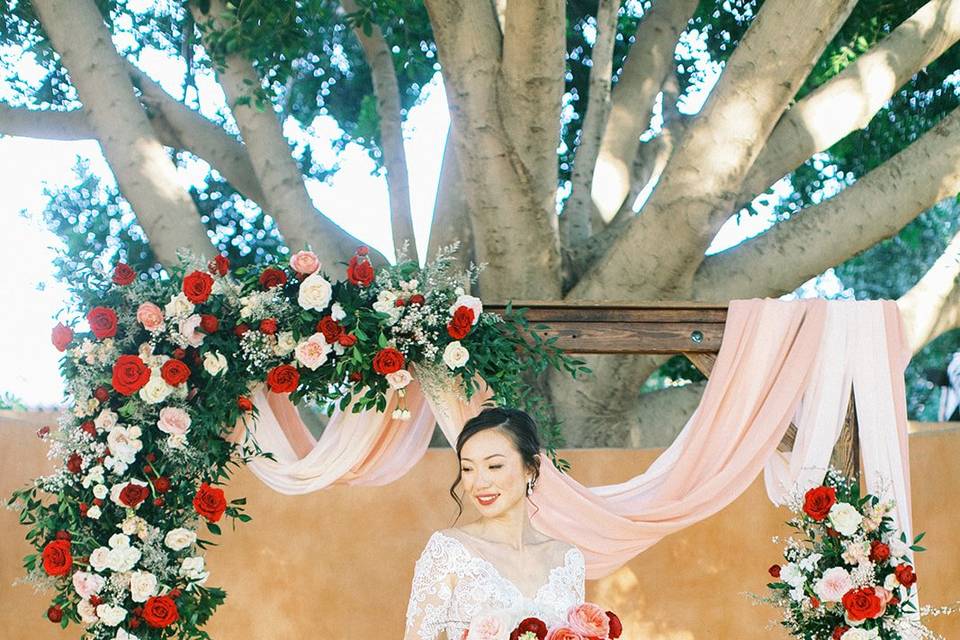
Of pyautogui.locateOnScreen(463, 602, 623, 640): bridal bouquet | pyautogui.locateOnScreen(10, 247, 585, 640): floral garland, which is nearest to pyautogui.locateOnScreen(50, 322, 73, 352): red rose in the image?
pyautogui.locateOnScreen(10, 247, 585, 640): floral garland

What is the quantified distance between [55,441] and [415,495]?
221cm

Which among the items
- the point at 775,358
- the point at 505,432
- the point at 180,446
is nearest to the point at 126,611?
the point at 180,446

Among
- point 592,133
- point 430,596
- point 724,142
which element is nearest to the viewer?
point 430,596

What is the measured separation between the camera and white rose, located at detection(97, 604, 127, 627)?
4.53 meters

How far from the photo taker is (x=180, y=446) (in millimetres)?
4719

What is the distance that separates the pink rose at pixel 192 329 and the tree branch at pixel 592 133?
2569mm

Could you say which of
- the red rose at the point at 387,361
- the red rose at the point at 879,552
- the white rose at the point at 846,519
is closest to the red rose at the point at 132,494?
the red rose at the point at 387,361

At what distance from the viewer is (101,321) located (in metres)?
4.68

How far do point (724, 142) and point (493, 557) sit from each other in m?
2.74

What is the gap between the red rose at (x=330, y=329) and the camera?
471cm

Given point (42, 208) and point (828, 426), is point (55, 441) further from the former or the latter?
point (42, 208)

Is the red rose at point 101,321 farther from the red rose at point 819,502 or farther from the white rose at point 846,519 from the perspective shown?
the white rose at point 846,519

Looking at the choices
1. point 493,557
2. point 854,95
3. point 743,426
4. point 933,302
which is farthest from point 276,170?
point 933,302

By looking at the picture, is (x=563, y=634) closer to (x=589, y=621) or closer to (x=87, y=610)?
(x=589, y=621)
